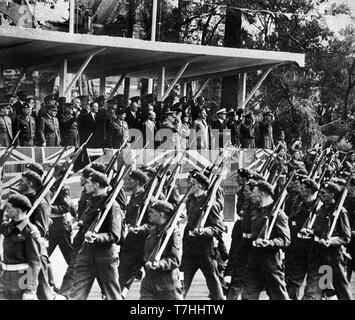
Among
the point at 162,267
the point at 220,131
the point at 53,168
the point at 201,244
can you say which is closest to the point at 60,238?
the point at 53,168

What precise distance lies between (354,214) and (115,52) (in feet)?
15.2

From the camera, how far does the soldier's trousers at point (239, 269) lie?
8461 millimetres

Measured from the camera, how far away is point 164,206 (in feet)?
26.1

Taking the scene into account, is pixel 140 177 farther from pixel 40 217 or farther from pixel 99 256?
pixel 40 217

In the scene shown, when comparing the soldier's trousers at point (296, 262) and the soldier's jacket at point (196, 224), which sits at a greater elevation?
the soldier's jacket at point (196, 224)

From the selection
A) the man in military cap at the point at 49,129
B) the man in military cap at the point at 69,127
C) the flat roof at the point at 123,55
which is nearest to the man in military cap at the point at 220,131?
the flat roof at the point at 123,55

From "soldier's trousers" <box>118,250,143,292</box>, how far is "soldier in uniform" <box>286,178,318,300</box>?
1.61 meters

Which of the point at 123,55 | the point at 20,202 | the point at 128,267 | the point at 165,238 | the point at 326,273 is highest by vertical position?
the point at 123,55

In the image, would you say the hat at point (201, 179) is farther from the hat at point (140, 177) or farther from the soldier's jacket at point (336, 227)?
the soldier's jacket at point (336, 227)

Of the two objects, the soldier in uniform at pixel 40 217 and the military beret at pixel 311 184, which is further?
the military beret at pixel 311 184

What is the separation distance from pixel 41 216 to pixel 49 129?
233 cm

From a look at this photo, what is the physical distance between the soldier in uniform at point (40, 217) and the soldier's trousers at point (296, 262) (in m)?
2.47
